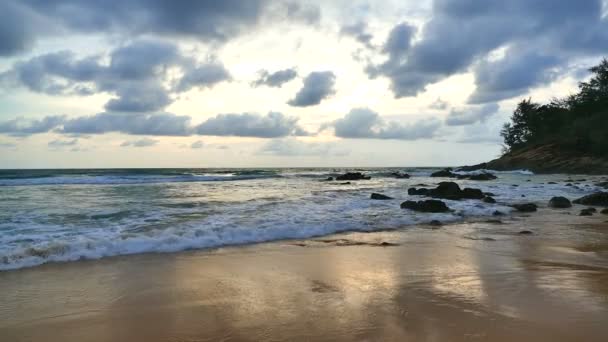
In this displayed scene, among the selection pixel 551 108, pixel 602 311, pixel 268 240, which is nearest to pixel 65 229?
pixel 268 240

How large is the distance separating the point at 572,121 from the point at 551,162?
1323cm

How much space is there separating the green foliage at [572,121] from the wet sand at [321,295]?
149 feet

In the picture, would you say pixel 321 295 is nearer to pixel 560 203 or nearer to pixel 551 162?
pixel 560 203

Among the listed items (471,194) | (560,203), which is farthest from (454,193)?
(560,203)

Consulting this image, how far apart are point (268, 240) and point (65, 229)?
4.42m

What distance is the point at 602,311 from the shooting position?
410 cm

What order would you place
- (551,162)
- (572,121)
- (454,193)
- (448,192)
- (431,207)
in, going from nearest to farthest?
(431,207)
(454,193)
(448,192)
(551,162)
(572,121)

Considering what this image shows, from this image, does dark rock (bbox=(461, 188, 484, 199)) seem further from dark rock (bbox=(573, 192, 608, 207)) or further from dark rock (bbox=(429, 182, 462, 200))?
dark rock (bbox=(573, 192, 608, 207))

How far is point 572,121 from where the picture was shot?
54.8 metres

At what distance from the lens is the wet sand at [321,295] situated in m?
3.71

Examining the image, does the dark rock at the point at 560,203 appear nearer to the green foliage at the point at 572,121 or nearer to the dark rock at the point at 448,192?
the dark rock at the point at 448,192

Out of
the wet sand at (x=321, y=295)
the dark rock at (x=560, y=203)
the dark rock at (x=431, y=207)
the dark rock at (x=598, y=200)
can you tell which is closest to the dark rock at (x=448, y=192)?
the dark rock at (x=560, y=203)

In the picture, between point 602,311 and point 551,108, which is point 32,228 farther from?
point 551,108

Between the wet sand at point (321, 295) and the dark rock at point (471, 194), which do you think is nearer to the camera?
the wet sand at point (321, 295)
